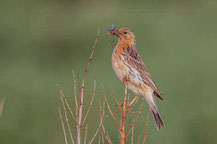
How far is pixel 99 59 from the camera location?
15.7 m

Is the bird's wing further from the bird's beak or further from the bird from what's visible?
the bird's beak

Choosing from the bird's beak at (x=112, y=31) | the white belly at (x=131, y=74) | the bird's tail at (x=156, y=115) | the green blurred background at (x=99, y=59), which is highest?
the green blurred background at (x=99, y=59)

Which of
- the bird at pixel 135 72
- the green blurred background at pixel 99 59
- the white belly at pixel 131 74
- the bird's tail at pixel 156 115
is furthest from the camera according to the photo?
the green blurred background at pixel 99 59

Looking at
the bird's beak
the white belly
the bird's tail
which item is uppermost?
the bird's beak

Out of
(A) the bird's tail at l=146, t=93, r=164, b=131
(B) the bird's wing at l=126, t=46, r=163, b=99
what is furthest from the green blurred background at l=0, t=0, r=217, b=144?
(B) the bird's wing at l=126, t=46, r=163, b=99

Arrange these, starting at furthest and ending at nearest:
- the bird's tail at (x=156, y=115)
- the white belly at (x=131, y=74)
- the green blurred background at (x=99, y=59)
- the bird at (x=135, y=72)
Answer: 1. the green blurred background at (x=99, y=59)
2. the bird's tail at (x=156, y=115)
3. the bird at (x=135, y=72)
4. the white belly at (x=131, y=74)

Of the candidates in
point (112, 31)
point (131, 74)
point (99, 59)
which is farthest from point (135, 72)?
point (99, 59)

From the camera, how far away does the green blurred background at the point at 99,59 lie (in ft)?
43.8

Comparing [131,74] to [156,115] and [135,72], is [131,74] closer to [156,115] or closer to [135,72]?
[135,72]

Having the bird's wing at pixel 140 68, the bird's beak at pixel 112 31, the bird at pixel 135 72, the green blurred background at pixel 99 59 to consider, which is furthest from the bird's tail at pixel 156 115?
the green blurred background at pixel 99 59

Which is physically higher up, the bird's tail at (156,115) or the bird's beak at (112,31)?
the bird's beak at (112,31)

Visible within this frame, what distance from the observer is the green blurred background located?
13.3 metres

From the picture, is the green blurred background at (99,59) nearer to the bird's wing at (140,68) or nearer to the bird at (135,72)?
the bird at (135,72)

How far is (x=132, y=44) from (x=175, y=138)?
3.58 metres
